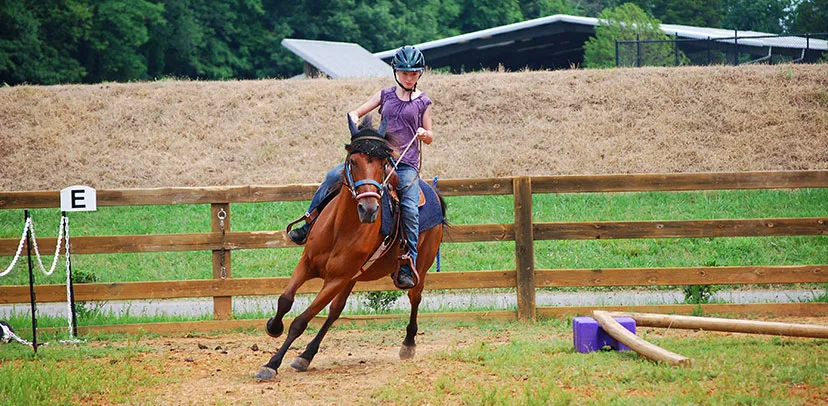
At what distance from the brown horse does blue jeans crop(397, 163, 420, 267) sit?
160 millimetres

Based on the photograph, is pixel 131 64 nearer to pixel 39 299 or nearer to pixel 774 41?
pixel 774 41

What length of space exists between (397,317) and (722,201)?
10.9m

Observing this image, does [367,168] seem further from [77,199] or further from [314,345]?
[77,199]

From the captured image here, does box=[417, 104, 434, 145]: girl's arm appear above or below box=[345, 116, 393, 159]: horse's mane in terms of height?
above

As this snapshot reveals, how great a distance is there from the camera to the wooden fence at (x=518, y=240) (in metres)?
10.2

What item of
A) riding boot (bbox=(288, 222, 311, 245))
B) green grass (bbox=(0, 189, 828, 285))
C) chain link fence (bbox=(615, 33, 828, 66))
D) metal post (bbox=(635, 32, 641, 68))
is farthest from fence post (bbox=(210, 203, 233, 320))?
chain link fence (bbox=(615, 33, 828, 66))

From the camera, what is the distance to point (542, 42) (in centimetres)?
4241

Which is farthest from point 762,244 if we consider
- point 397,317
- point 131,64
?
point 131,64

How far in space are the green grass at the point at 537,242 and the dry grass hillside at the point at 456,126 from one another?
241cm

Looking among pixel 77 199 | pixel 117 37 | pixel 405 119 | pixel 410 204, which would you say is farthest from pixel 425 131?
pixel 117 37

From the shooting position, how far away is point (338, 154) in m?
23.7

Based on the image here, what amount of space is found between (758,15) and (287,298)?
75444mm

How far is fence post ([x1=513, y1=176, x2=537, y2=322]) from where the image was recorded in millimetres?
10414

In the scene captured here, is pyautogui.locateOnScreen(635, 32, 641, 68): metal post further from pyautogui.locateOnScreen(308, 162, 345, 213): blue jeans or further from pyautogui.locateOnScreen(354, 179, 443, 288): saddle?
pyautogui.locateOnScreen(308, 162, 345, 213): blue jeans
